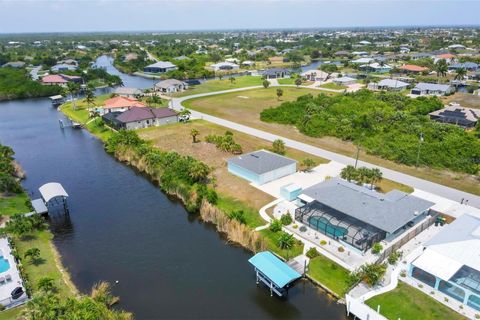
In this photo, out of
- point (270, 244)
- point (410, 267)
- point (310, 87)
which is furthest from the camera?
point (310, 87)

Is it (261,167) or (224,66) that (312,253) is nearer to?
(261,167)

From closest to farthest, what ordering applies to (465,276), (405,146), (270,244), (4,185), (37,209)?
(465,276)
(270,244)
(37,209)
(4,185)
(405,146)

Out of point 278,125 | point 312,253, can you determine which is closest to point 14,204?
point 312,253

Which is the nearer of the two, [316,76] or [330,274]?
[330,274]

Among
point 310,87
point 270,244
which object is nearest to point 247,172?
point 270,244

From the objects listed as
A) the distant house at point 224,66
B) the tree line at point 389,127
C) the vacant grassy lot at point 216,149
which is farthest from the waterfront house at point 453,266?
the distant house at point 224,66

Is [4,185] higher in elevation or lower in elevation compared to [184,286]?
higher

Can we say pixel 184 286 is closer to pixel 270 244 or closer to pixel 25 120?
pixel 270 244

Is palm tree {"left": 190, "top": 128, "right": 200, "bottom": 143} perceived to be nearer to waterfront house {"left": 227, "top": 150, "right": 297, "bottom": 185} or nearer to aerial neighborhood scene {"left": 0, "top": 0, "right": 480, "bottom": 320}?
aerial neighborhood scene {"left": 0, "top": 0, "right": 480, "bottom": 320}
